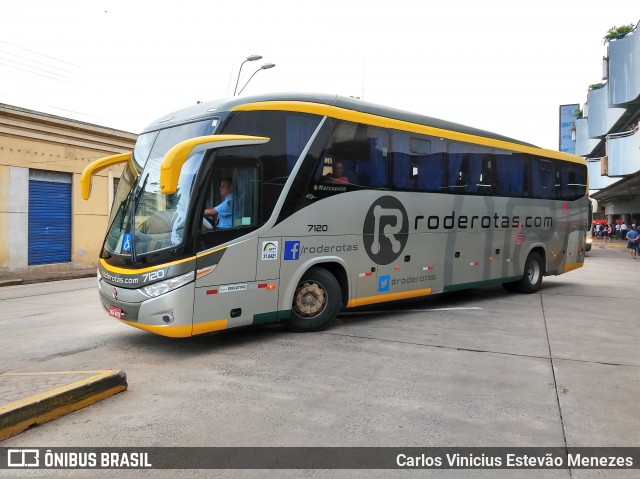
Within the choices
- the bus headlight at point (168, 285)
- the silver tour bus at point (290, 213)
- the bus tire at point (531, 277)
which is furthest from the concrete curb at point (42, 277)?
the bus tire at point (531, 277)

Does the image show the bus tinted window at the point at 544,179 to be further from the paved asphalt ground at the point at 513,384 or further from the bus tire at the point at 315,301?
the bus tire at the point at 315,301

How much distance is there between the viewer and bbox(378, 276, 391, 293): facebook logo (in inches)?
330

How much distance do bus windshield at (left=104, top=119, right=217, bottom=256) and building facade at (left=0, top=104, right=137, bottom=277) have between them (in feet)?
38.7

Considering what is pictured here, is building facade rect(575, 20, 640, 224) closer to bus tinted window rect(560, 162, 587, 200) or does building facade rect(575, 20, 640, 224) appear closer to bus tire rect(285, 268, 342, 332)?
bus tinted window rect(560, 162, 587, 200)

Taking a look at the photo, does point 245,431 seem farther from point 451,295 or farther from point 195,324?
point 451,295

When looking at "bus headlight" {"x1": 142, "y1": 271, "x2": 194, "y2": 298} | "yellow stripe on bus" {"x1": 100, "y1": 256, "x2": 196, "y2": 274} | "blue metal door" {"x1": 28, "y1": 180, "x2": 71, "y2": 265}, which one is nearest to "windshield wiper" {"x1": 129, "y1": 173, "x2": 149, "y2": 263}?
"yellow stripe on bus" {"x1": 100, "y1": 256, "x2": 196, "y2": 274}

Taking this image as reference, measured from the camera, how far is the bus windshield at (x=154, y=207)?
238 inches

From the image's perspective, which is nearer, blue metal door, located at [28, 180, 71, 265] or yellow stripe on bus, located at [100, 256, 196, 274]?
yellow stripe on bus, located at [100, 256, 196, 274]

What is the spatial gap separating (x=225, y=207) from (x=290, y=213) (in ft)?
3.35

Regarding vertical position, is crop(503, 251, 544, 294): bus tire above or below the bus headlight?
below

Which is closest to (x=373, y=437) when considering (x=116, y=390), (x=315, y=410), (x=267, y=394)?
(x=315, y=410)

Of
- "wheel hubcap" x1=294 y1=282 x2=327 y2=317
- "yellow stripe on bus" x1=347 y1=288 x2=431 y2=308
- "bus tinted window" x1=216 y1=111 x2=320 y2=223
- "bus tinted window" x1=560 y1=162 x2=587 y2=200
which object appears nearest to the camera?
"bus tinted window" x1=216 y1=111 x2=320 y2=223

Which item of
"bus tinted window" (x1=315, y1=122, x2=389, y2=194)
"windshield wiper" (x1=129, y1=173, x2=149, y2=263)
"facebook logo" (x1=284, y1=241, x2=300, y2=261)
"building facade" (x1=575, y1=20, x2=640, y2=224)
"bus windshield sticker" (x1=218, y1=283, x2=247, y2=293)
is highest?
"building facade" (x1=575, y1=20, x2=640, y2=224)

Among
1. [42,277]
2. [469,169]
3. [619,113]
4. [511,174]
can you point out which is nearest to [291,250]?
[469,169]
